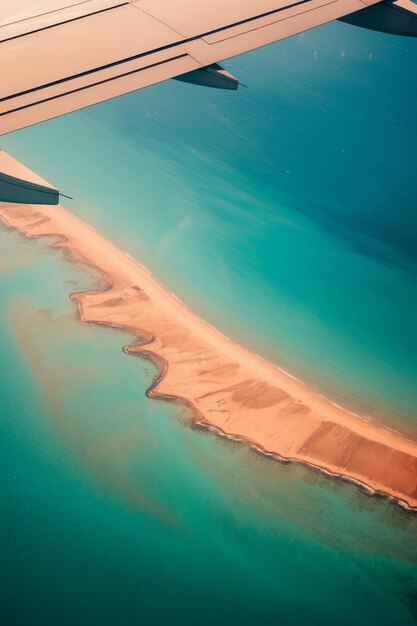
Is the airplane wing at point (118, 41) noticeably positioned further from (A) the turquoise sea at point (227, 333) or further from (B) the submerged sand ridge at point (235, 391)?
(A) the turquoise sea at point (227, 333)

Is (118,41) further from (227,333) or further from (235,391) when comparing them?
(227,333)

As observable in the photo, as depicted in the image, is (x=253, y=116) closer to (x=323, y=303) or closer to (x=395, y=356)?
(x=323, y=303)

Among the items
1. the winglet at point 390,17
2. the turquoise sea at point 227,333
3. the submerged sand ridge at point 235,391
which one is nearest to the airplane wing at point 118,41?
the winglet at point 390,17

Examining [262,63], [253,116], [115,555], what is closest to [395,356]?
[115,555]

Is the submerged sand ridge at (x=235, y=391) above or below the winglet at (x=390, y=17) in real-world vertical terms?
below

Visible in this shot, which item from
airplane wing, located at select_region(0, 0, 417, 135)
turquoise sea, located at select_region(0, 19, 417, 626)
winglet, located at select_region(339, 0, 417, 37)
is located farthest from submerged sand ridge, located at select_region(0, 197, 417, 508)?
winglet, located at select_region(339, 0, 417, 37)

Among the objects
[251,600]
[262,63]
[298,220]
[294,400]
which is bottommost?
[251,600]

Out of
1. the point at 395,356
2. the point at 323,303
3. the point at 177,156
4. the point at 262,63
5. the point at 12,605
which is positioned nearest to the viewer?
the point at 12,605
